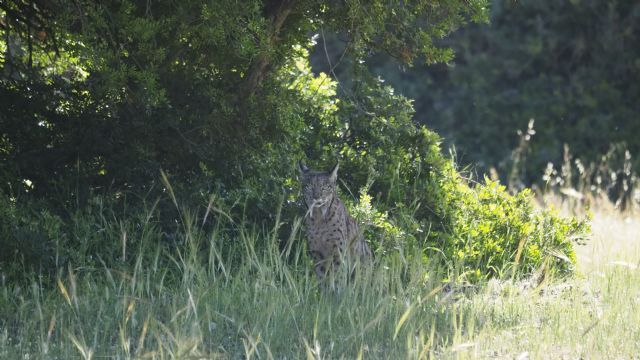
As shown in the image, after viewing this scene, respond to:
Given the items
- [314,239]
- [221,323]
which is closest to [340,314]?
[221,323]

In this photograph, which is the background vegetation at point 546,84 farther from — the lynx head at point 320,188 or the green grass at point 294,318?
the green grass at point 294,318

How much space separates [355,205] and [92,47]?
2.98 metres

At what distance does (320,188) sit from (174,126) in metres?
1.40

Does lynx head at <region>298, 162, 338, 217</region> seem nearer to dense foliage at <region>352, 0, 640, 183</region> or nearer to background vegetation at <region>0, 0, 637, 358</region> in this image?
background vegetation at <region>0, 0, 637, 358</region>

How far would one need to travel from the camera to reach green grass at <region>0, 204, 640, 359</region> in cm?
623

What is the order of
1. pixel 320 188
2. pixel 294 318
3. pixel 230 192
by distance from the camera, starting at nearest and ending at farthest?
pixel 294 318, pixel 320 188, pixel 230 192

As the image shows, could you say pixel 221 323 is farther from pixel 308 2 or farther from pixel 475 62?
pixel 475 62

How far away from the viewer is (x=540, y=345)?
20.4ft

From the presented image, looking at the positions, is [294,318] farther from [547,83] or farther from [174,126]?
[547,83]

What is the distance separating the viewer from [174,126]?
8.47m

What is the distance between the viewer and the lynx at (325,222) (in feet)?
26.5

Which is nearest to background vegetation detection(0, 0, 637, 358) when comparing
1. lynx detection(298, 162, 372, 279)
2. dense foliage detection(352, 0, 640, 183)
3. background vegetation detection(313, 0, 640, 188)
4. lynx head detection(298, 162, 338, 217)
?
lynx detection(298, 162, 372, 279)

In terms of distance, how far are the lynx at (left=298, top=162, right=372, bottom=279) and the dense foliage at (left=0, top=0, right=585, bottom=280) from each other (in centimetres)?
32

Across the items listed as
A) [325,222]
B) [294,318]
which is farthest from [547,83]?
[294,318]
